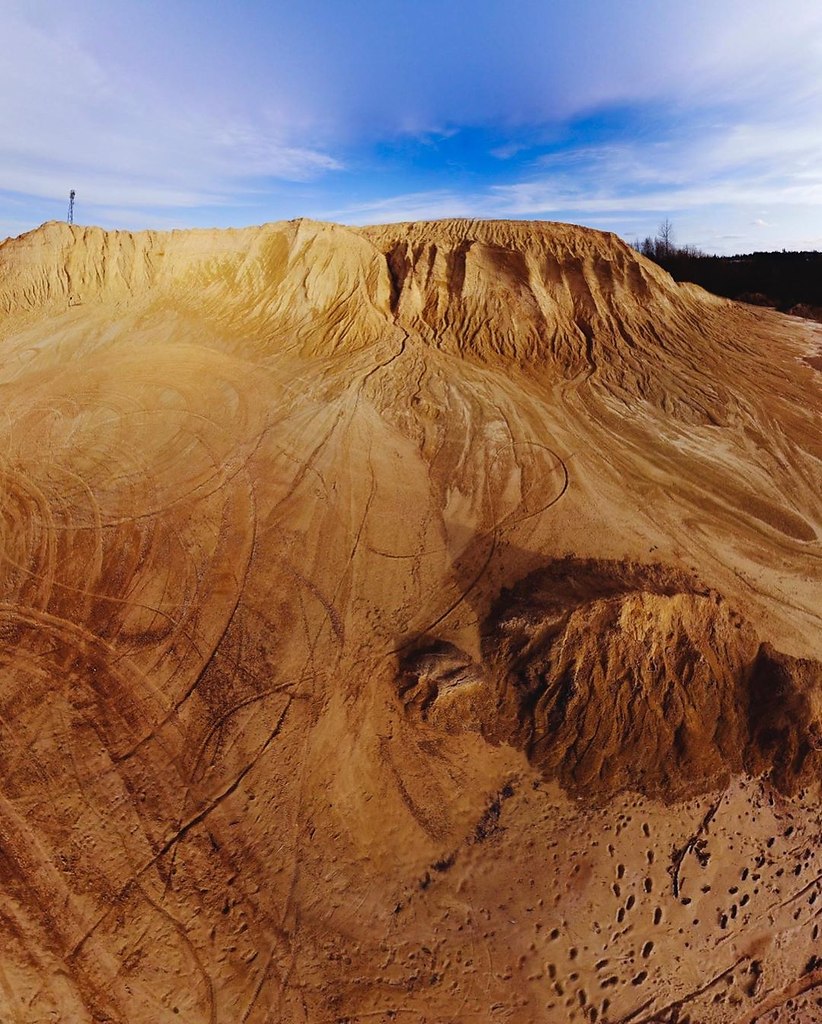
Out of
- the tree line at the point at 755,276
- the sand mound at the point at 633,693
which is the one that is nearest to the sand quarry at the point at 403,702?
the sand mound at the point at 633,693

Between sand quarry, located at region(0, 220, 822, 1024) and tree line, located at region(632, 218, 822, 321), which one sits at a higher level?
tree line, located at region(632, 218, 822, 321)

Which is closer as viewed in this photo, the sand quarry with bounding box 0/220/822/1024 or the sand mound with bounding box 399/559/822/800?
the sand quarry with bounding box 0/220/822/1024

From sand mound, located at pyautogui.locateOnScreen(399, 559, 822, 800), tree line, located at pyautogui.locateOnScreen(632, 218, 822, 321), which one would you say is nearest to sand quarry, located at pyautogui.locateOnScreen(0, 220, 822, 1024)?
sand mound, located at pyautogui.locateOnScreen(399, 559, 822, 800)

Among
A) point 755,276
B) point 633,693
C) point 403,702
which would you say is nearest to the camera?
point 633,693

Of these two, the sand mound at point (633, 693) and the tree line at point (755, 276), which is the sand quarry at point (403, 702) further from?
the tree line at point (755, 276)

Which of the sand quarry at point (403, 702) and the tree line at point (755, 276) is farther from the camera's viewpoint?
the tree line at point (755, 276)

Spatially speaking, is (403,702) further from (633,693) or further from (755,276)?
(755,276)

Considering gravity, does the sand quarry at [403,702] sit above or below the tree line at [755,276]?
below

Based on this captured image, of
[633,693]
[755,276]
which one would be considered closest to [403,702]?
[633,693]

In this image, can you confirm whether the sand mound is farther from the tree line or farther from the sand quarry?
the tree line

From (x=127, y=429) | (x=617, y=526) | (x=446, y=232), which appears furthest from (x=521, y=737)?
(x=446, y=232)
